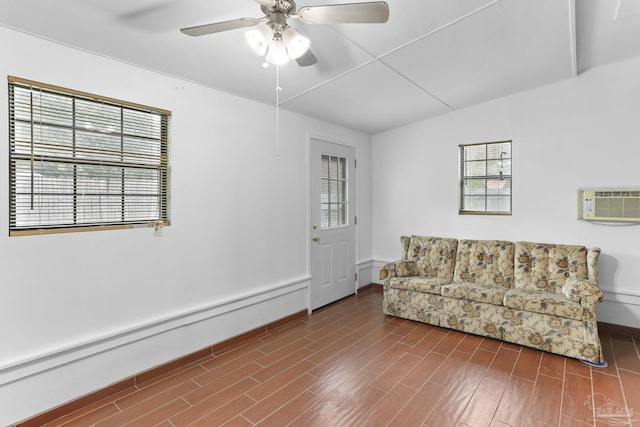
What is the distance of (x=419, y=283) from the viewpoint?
375cm

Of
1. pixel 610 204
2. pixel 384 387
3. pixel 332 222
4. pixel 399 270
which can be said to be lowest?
pixel 384 387

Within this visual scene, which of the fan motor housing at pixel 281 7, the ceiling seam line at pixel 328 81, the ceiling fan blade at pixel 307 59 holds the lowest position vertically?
the ceiling fan blade at pixel 307 59

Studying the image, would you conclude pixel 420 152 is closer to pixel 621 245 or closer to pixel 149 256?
pixel 621 245

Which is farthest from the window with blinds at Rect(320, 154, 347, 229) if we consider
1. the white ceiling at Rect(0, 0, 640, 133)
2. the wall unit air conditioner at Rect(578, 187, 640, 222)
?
the wall unit air conditioner at Rect(578, 187, 640, 222)

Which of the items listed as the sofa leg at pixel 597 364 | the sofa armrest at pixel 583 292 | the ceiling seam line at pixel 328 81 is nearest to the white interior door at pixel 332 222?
the ceiling seam line at pixel 328 81

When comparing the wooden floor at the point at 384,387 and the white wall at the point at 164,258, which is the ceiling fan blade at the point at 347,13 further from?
the wooden floor at the point at 384,387

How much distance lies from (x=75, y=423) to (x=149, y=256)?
1.15 metres

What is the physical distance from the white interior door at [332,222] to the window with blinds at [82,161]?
193 cm

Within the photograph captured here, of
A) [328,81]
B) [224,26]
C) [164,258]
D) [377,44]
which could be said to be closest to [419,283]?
[328,81]

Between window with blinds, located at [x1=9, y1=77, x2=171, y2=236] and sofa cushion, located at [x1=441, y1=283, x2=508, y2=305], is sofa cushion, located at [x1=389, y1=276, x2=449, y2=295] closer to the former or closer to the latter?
sofa cushion, located at [x1=441, y1=283, x2=508, y2=305]

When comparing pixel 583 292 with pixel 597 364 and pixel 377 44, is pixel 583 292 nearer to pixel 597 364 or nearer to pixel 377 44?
pixel 597 364

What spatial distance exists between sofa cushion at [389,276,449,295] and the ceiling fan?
9.48 ft

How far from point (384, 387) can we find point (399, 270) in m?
1.77

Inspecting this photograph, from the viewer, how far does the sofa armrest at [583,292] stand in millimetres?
2805
